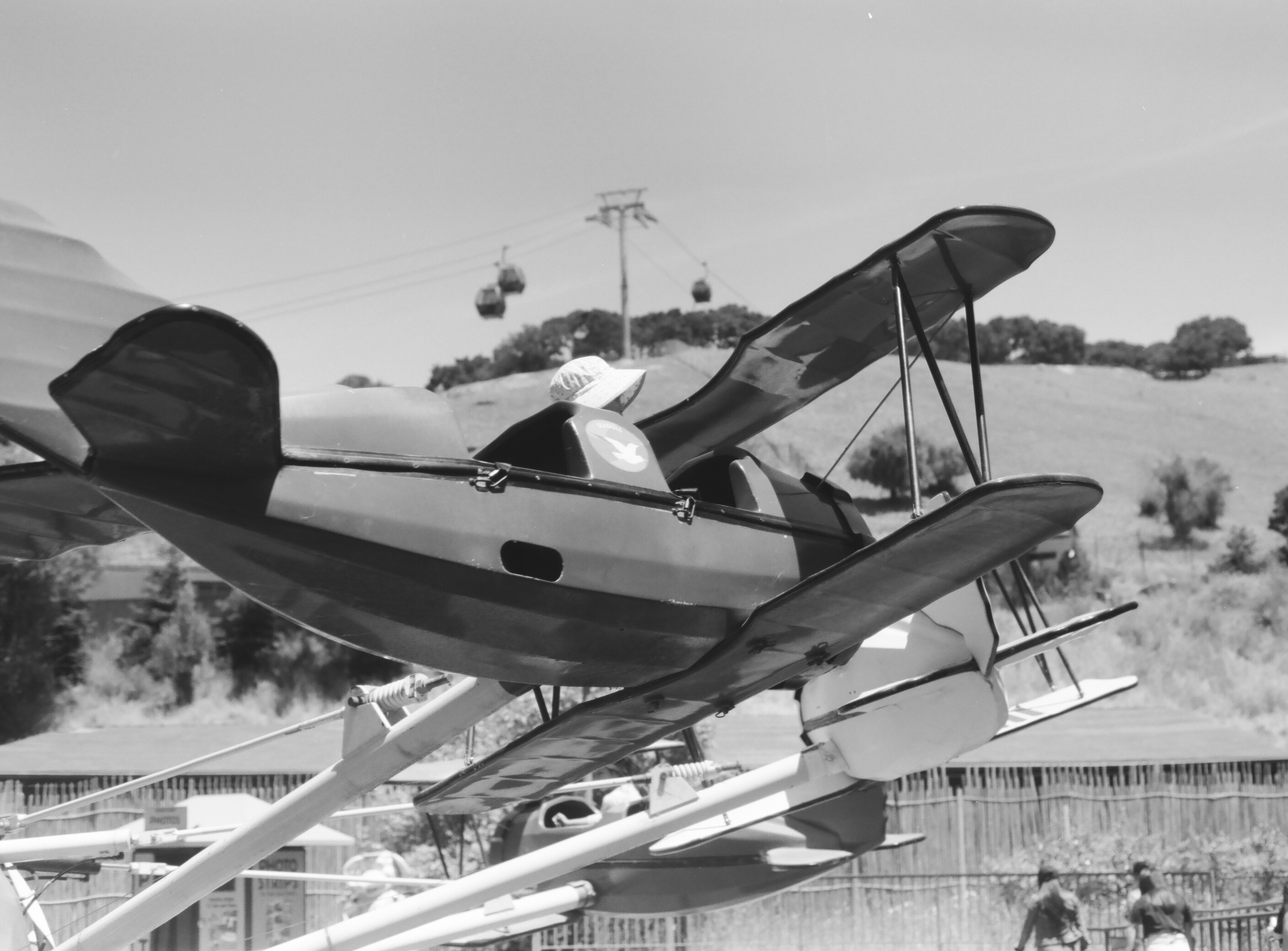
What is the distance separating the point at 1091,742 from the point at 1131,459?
6443 centimetres

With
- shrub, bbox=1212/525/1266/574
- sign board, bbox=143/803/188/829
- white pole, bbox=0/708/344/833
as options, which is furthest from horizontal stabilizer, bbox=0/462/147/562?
shrub, bbox=1212/525/1266/574

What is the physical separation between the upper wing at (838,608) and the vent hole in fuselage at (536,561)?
37.5 inches

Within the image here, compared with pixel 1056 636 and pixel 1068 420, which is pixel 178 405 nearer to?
pixel 1056 636

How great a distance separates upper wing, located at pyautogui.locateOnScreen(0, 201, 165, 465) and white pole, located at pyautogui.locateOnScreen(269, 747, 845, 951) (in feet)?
15.6

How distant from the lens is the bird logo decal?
18.9ft

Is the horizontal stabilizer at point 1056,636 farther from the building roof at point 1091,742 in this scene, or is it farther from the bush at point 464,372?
the bush at point 464,372

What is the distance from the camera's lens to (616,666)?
608 cm

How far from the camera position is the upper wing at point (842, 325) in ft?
21.1

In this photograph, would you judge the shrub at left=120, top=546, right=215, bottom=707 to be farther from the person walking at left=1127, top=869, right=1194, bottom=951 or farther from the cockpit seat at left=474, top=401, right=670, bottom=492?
the cockpit seat at left=474, top=401, right=670, bottom=492

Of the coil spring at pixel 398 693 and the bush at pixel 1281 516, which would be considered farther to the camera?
the bush at pixel 1281 516

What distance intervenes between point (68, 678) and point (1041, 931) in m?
38.5

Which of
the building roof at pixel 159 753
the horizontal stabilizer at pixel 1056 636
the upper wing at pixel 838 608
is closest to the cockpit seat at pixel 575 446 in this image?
A: the upper wing at pixel 838 608

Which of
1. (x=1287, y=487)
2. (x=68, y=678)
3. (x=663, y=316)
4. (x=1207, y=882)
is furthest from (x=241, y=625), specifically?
(x=663, y=316)

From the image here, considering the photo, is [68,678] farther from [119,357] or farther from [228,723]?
[119,357]
